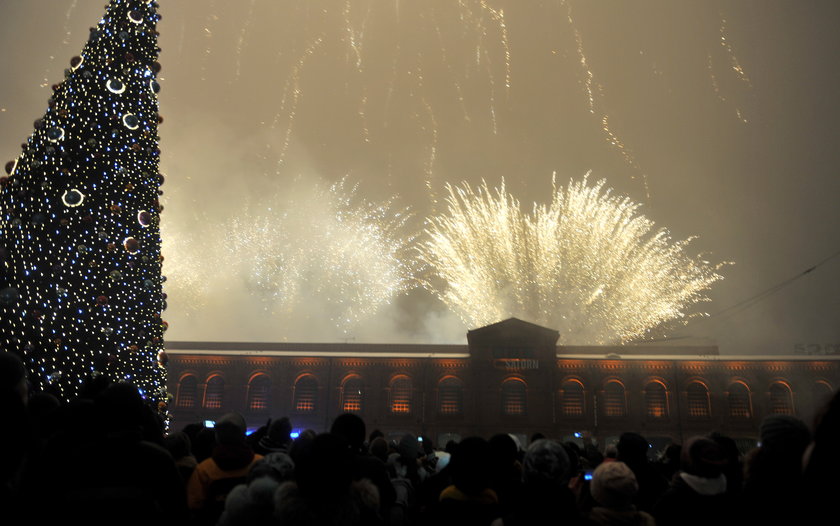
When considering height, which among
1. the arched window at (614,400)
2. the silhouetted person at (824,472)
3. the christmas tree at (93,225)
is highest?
the christmas tree at (93,225)

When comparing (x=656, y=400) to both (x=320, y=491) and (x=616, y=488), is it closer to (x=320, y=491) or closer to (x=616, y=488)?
(x=616, y=488)

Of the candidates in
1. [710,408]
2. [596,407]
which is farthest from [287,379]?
[710,408]

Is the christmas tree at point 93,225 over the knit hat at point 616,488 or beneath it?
over

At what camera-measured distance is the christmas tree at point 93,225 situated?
1253cm

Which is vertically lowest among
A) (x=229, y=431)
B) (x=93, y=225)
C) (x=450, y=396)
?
(x=450, y=396)

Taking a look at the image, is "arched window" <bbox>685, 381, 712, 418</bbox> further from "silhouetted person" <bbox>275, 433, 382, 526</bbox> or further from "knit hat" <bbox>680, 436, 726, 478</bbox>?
"silhouetted person" <bbox>275, 433, 382, 526</bbox>

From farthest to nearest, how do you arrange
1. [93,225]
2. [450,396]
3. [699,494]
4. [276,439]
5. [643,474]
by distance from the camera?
[450,396] < [93,225] < [276,439] < [643,474] < [699,494]

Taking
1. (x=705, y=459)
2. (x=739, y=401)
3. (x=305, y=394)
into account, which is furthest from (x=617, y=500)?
(x=739, y=401)

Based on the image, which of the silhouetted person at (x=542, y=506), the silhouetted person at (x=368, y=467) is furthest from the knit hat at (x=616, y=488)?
the silhouetted person at (x=368, y=467)

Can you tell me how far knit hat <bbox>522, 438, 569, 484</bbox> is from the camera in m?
4.43

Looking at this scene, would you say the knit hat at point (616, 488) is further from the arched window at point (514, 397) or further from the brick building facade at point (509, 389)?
the arched window at point (514, 397)

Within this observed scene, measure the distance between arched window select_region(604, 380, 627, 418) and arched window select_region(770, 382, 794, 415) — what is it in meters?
9.63

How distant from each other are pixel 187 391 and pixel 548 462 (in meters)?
40.9

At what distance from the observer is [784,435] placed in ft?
13.0
